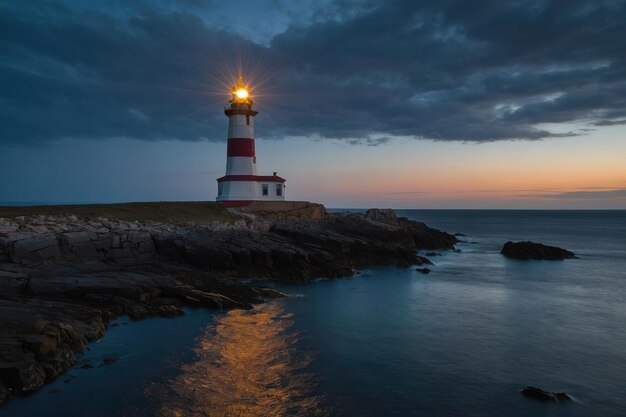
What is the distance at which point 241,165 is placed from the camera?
3841 centimetres

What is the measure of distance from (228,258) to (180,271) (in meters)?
3.32

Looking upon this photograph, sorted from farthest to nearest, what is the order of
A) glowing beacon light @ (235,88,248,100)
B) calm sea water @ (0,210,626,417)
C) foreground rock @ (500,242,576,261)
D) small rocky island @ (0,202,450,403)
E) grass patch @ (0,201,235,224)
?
glowing beacon light @ (235,88,248,100)
foreground rock @ (500,242,576,261)
grass patch @ (0,201,235,224)
small rocky island @ (0,202,450,403)
calm sea water @ (0,210,626,417)

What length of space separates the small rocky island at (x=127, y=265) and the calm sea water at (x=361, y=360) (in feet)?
2.69

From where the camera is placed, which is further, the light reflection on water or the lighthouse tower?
the lighthouse tower

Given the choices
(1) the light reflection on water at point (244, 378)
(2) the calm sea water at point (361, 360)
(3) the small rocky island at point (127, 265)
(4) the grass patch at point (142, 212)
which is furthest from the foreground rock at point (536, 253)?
(1) the light reflection on water at point (244, 378)

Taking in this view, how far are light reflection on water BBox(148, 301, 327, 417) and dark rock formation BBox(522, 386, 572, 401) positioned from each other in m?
4.84

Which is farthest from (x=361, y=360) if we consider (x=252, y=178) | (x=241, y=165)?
(x=241, y=165)

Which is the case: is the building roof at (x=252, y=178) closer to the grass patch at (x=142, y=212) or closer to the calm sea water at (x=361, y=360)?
the grass patch at (x=142, y=212)

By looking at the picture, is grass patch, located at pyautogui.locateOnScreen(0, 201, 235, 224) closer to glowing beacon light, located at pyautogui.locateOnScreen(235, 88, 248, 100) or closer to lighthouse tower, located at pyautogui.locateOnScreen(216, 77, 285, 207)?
lighthouse tower, located at pyautogui.locateOnScreen(216, 77, 285, 207)

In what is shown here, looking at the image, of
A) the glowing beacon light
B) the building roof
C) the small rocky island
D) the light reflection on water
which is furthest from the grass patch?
the light reflection on water

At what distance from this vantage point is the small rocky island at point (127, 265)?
10.4 m

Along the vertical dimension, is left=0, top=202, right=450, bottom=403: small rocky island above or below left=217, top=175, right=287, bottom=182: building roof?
below

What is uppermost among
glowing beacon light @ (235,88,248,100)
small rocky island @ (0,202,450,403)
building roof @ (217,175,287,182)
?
glowing beacon light @ (235,88,248,100)

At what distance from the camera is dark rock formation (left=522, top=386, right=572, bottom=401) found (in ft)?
31.7
